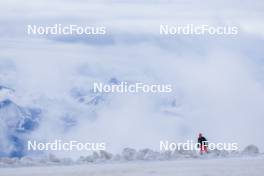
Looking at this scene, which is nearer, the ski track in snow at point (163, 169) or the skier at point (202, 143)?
the ski track in snow at point (163, 169)

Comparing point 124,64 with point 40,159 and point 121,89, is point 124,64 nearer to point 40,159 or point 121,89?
point 121,89

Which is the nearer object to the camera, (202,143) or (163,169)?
(163,169)

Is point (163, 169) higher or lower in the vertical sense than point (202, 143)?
lower

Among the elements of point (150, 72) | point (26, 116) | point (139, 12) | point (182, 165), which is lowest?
point (182, 165)

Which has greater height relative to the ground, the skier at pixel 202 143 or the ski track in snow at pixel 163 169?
the skier at pixel 202 143

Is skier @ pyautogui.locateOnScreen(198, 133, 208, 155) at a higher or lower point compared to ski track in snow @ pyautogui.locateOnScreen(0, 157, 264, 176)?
higher

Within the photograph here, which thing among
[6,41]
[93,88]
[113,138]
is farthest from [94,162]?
[6,41]

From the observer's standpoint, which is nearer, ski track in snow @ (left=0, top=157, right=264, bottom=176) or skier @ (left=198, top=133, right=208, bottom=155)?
ski track in snow @ (left=0, top=157, right=264, bottom=176)

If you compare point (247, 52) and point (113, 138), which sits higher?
point (247, 52)
